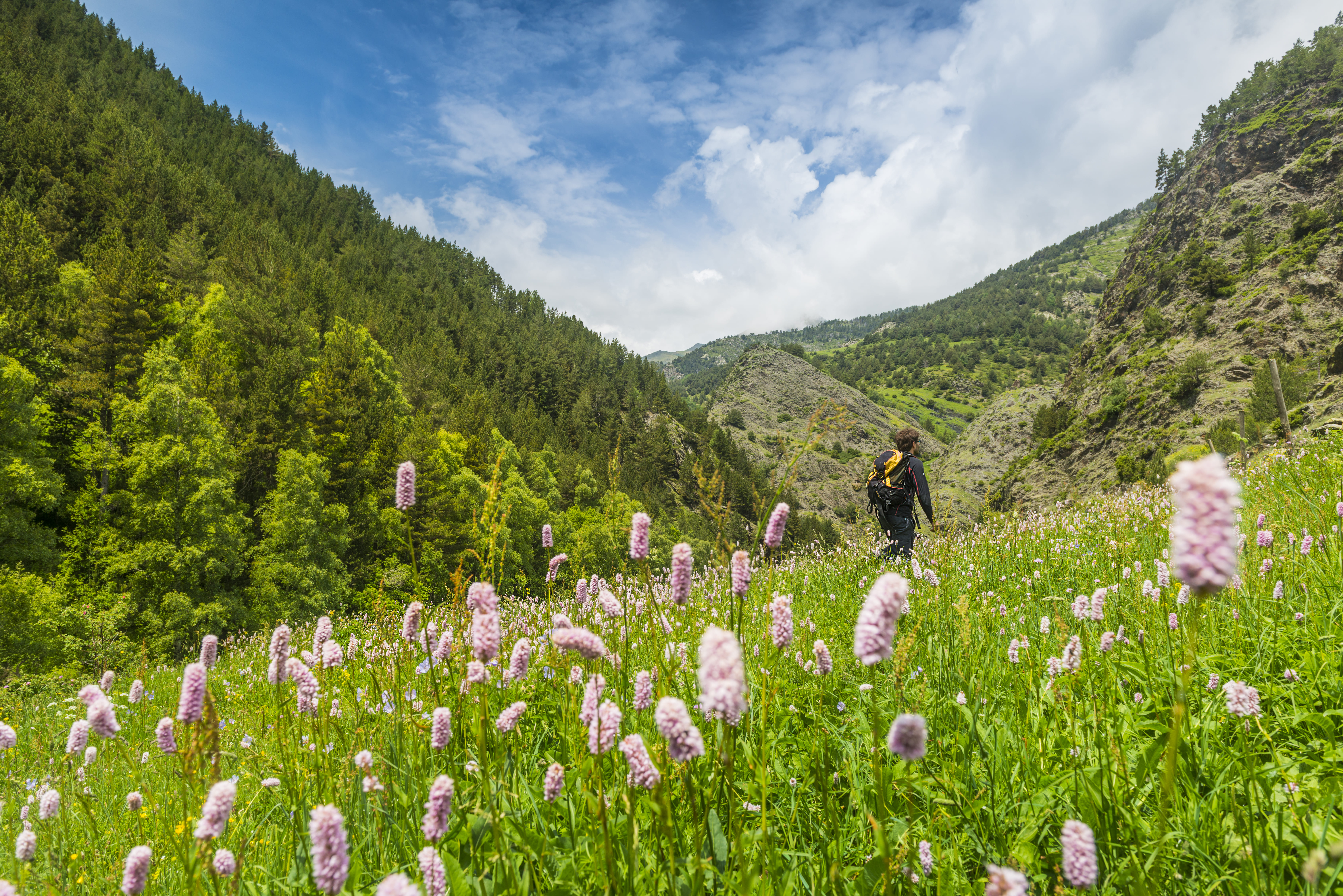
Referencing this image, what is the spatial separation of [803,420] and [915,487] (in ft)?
360

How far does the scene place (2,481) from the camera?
17438 millimetres

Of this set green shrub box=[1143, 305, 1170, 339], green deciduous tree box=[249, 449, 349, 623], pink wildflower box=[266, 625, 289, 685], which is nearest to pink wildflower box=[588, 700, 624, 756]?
pink wildflower box=[266, 625, 289, 685]

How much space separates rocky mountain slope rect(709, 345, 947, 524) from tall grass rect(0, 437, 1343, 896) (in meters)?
81.8

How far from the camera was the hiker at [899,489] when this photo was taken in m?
9.21

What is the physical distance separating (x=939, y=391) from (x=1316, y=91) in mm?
128657

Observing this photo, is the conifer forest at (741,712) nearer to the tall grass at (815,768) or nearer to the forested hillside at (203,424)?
the tall grass at (815,768)

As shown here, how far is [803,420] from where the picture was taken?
11588 centimetres

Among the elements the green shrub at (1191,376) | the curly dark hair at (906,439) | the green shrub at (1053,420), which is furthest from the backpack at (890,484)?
the green shrub at (1053,420)

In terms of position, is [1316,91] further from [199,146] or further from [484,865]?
[199,146]

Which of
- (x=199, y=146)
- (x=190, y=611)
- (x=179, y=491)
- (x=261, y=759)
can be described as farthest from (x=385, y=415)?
(x=199, y=146)

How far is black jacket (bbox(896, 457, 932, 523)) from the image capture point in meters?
8.88

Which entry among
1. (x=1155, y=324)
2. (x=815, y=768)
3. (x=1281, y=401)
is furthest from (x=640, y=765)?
(x=1155, y=324)

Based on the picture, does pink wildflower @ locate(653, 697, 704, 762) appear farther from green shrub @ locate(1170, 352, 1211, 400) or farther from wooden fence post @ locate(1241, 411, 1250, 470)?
green shrub @ locate(1170, 352, 1211, 400)

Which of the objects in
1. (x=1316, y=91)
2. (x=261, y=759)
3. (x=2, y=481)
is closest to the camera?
(x=261, y=759)
